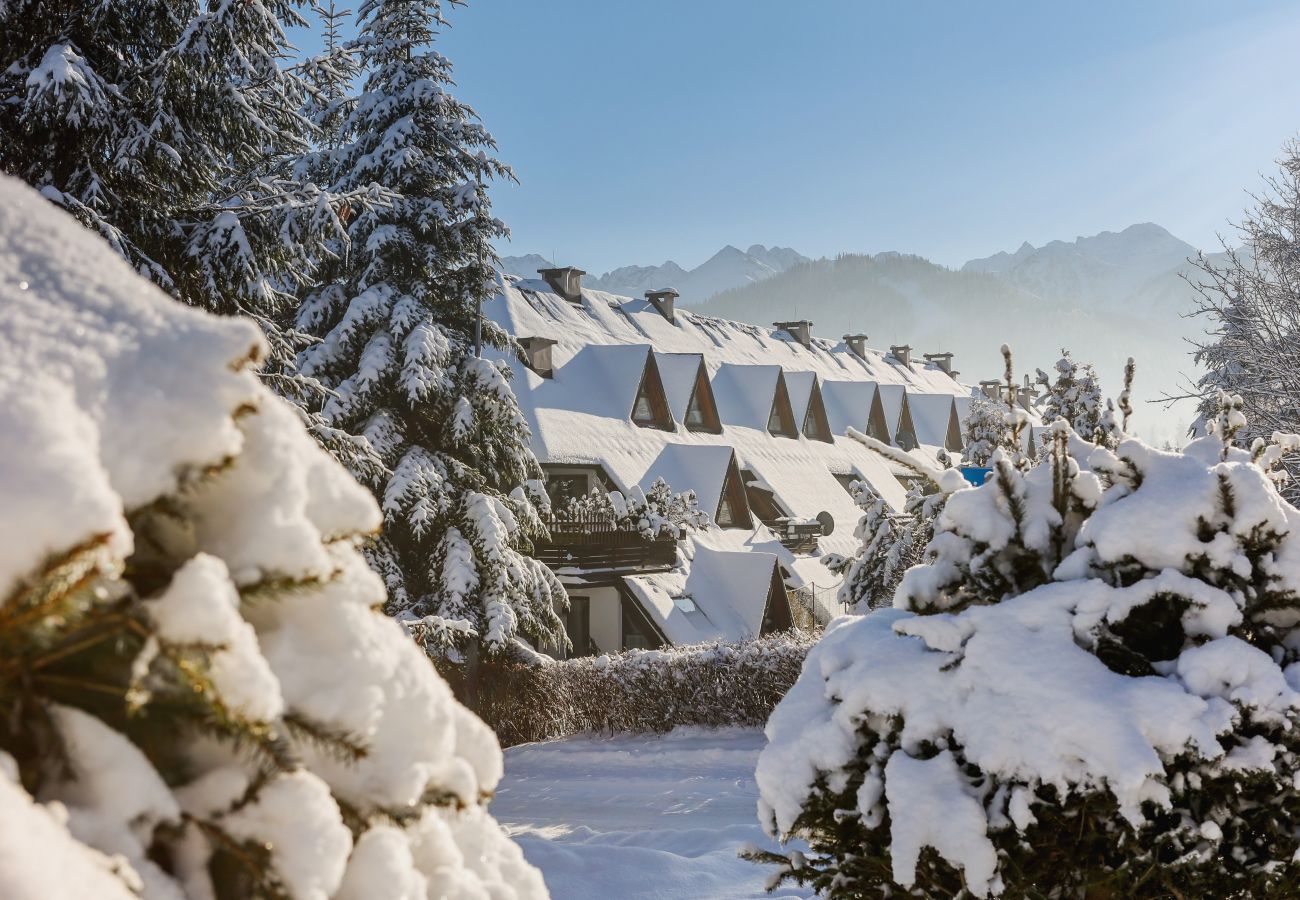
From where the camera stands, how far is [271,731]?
133 centimetres

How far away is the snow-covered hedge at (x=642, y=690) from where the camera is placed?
59.2 feet

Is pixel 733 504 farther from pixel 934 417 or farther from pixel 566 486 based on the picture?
pixel 934 417

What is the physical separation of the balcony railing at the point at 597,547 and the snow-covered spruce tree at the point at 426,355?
10.4 ft

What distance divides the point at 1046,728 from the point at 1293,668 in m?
0.92

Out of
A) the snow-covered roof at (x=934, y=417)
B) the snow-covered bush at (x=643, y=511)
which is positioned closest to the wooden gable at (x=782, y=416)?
the snow-covered bush at (x=643, y=511)

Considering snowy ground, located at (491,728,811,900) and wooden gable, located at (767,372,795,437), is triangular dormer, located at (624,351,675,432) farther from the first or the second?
snowy ground, located at (491,728,811,900)

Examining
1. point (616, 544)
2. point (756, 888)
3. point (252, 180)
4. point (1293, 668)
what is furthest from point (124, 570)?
point (616, 544)

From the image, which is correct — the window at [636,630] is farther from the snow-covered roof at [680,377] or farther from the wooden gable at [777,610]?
the snow-covered roof at [680,377]

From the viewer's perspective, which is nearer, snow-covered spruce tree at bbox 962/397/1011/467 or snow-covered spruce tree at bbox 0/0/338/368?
snow-covered spruce tree at bbox 0/0/338/368

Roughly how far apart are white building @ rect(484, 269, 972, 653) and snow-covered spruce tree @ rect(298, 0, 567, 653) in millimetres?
2584

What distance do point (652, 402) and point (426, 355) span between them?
1308 centimetres

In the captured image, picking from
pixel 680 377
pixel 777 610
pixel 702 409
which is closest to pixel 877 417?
pixel 702 409

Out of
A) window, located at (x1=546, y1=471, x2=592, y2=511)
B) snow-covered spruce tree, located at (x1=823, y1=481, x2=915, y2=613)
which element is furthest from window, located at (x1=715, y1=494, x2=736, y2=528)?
snow-covered spruce tree, located at (x1=823, y1=481, x2=915, y2=613)

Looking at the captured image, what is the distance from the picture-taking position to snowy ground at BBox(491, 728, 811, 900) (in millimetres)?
6934
